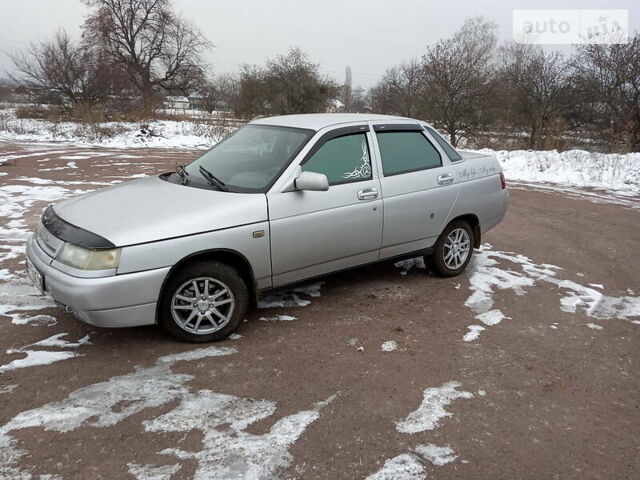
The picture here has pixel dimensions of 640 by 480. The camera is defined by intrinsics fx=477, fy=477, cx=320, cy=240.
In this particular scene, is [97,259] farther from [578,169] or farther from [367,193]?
[578,169]

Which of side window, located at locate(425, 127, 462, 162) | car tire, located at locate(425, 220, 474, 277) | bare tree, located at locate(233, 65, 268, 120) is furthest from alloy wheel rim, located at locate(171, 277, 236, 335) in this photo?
bare tree, located at locate(233, 65, 268, 120)

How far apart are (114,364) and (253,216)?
1.41 m

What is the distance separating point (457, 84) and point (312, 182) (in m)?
17.4

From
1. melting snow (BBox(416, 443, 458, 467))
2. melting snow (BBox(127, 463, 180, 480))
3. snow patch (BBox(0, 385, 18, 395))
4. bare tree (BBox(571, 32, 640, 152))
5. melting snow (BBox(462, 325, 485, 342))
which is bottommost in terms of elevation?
melting snow (BBox(416, 443, 458, 467))

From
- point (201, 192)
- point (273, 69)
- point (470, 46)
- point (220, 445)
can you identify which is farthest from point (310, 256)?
point (273, 69)

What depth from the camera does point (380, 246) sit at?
4.42m

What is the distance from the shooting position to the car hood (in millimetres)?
3230

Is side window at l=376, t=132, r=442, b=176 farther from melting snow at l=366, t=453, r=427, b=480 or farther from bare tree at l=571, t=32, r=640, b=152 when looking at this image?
bare tree at l=571, t=32, r=640, b=152

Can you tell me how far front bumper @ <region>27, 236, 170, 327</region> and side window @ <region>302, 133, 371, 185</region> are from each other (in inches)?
61.0

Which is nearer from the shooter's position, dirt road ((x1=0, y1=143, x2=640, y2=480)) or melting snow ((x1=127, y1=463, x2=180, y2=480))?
melting snow ((x1=127, y1=463, x2=180, y2=480))

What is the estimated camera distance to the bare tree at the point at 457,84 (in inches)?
745

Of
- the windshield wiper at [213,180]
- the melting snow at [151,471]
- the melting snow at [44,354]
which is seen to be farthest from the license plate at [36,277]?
the melting snow at [151,471]

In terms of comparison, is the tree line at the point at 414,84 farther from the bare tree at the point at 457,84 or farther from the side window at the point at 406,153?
the side window at the point at 406,153

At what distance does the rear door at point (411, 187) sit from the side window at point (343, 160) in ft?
0.58
